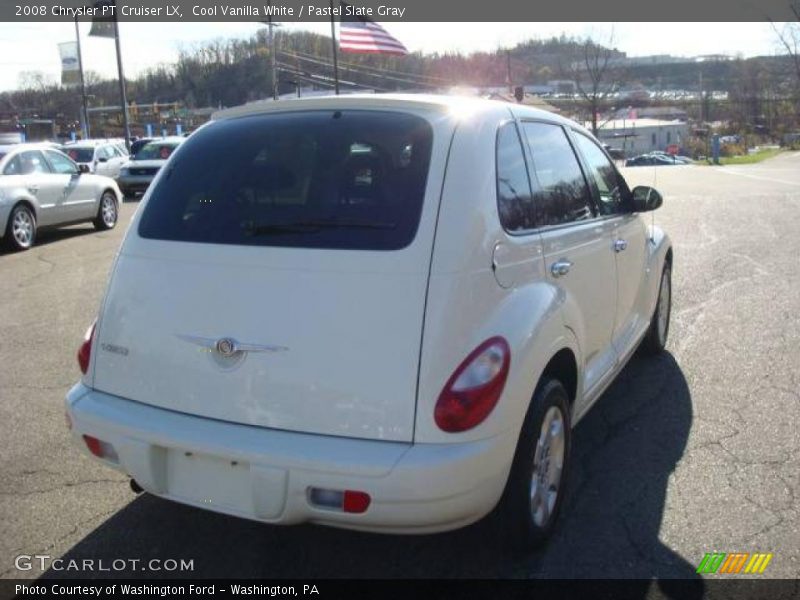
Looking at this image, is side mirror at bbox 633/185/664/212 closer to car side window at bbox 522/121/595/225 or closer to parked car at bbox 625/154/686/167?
car side window at bbox 522/121/595/225

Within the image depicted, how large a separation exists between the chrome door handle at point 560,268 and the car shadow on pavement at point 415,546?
108 centimetres

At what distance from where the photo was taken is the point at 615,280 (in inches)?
165

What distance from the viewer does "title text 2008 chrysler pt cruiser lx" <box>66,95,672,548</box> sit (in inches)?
102

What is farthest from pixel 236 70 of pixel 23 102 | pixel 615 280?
pixel 615 280

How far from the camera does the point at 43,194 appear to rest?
39.3ft

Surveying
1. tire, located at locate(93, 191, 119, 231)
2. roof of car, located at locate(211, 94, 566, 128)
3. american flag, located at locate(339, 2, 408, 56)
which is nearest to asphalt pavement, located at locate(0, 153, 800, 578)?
roof of car, located at locate(211, 94, 566, 128)

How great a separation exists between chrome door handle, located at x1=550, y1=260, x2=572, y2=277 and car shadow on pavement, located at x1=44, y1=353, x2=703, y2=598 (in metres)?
1.08

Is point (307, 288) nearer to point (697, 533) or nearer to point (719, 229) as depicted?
point (697, 533)

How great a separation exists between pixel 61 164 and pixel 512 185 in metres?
11.6

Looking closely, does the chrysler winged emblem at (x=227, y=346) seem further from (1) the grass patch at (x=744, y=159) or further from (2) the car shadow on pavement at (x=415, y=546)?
(1) the grass patch at (x=744, y=159)

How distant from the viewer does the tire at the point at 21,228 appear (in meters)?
11.3

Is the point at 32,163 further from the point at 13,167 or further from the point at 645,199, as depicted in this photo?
the point at 645,199

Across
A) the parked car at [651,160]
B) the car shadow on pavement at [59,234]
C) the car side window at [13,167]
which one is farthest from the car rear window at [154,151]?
the parked car at [651,160]

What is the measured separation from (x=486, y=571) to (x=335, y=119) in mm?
1930
